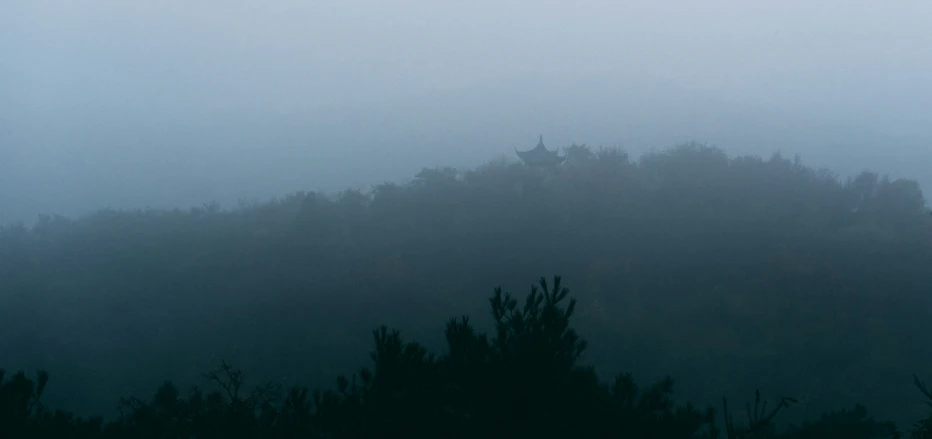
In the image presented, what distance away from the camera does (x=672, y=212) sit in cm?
3528

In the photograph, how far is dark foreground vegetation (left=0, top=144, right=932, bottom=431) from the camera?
2527 centimetres

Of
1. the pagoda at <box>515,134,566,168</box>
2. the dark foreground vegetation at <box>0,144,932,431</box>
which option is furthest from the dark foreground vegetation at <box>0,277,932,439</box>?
the pagoda at <box>515,134,566,168</box>

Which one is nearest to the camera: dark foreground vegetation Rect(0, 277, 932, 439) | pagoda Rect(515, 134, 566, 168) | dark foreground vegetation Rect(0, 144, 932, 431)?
dark foreground vegetation Rect(0, 277, 932, 439)

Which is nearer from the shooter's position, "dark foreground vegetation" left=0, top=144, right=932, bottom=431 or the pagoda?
"dark foreground vegetation" left=0, top=144, right=932, bottom=431

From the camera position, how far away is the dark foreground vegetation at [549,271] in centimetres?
2527

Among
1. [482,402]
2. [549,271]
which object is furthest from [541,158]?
[482,402]

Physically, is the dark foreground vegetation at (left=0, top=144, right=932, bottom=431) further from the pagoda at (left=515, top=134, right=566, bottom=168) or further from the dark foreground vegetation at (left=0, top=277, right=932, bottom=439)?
the dark foreground vegetation at (left=0, top=277, right=932, bottom=439)

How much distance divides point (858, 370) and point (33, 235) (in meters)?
49.7

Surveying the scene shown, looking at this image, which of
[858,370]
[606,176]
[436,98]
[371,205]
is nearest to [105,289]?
[371,205]

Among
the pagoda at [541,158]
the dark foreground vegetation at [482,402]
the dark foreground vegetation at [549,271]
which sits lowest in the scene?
the dark foreground vegetation at [482,402]

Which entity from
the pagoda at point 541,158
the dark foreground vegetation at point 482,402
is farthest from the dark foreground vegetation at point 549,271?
the dark foreground vegetation at point 482,402

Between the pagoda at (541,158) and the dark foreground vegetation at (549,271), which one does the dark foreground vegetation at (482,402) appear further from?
the pagoda at (541,158)

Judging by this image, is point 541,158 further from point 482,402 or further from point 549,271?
point 482,402

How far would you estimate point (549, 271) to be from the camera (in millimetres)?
32156
